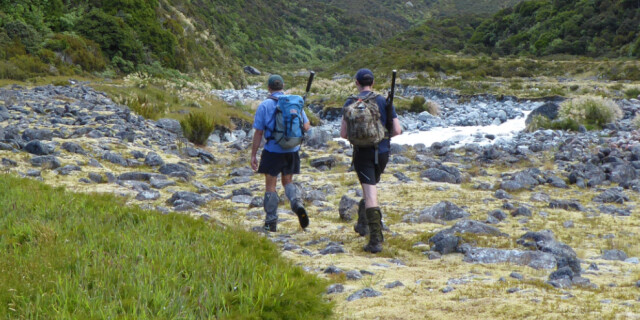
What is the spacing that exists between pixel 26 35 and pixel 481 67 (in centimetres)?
3245

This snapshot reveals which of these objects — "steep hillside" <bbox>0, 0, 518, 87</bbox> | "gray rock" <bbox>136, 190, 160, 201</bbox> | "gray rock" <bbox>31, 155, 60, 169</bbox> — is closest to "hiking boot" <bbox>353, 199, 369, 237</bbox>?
"gray rock" <bbox>136, 190, 160, 201</bbox>

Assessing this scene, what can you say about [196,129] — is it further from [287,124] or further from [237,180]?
[287,124]

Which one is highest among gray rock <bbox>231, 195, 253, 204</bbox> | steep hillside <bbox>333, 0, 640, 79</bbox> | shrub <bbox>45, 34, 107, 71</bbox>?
steep hillside <bbox>333, 0, 640, 79</bbox>

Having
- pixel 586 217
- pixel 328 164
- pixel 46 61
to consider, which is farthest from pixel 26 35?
pixel 586 217

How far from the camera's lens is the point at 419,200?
339 inches

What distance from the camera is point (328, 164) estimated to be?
1195cm

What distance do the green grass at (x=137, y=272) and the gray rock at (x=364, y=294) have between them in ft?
0.87

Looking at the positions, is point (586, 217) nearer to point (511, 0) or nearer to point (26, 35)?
point (26, 35)

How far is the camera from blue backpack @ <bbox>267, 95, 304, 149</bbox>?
241 inches

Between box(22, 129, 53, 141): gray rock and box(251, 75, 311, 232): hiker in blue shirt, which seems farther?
box(22, 129, 53, 141): gray rock

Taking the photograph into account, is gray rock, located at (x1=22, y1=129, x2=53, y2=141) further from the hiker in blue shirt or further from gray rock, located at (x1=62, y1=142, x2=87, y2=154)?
the hiker in blue shirt

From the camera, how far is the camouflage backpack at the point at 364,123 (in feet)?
18.6

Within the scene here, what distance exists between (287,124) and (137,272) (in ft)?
9.70

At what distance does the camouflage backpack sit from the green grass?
1586 millimetres
